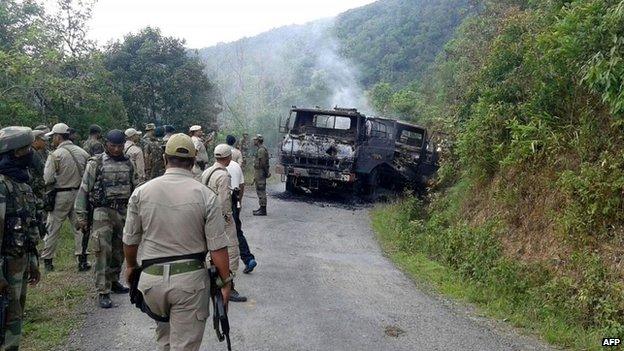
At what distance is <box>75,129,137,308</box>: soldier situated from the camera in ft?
18.7

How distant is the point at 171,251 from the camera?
3330 mm

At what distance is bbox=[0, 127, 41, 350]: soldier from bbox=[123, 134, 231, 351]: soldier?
1119 mm

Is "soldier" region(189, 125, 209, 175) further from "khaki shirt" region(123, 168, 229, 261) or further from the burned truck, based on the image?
"khaki shirt" region(123, 168, 229, 261)

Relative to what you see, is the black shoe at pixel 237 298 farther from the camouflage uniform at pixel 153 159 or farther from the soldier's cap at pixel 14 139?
the camouflage uniform at pixel 153 159

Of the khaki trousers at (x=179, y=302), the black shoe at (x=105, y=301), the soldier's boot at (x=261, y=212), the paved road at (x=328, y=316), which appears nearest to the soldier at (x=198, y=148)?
the soldier's boot at (x=261, y=212)

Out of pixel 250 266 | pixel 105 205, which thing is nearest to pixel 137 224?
pixel 105 205

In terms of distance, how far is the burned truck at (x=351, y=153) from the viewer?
550 inches

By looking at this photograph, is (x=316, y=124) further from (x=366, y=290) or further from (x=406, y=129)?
(x=366, y=290)

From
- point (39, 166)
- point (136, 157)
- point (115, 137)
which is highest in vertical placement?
point (115, 137)

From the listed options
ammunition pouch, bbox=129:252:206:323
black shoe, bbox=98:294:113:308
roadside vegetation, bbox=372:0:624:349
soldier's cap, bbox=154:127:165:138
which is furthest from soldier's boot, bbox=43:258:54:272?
roadside vegetation, bbox=372:0:624:349

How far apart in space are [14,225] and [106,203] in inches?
72.3

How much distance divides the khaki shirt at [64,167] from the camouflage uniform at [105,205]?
1298 millimetres

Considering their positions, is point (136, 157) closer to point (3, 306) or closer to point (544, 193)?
point (3, 306)

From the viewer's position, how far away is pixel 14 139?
4.05 m
